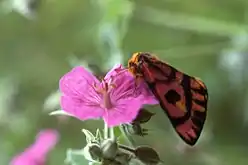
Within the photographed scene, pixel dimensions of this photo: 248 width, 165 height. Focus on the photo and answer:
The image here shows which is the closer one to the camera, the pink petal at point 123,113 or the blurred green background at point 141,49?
the pink petal at point 123,113

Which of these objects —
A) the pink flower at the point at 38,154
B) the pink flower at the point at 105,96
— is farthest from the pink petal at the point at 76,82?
the pink flower at the point at 38,154

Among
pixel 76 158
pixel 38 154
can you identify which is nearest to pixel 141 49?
pixel 38 154

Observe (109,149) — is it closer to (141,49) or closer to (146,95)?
(146,95)

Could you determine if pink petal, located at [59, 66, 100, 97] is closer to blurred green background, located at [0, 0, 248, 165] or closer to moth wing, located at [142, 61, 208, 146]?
moth wing, located at [142, 61, 208, 146]

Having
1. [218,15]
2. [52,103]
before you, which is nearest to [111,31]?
[52,103]

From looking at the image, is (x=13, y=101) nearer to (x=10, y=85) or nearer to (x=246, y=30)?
(x=10, y=85)

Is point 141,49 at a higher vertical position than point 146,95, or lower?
higher

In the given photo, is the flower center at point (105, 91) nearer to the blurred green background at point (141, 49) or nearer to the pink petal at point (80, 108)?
the pink petal at point (80, 108)
